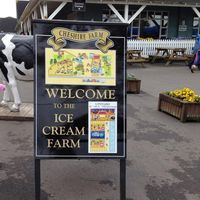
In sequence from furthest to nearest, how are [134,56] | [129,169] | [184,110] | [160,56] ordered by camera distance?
1. [160,56]
2. [134,56]
3. [184,110]
4. [129,169]

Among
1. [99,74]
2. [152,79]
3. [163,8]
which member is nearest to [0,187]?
[99,74]

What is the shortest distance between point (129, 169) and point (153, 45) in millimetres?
15188

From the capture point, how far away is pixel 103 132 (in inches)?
142

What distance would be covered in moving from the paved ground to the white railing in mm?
12097

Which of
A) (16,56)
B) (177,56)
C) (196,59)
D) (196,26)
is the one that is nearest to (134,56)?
(177,56)

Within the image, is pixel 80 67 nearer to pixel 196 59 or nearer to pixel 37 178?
pixel 37 178

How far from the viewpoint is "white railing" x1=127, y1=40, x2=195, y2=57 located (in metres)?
18.8

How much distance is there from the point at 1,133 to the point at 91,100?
9.98ft

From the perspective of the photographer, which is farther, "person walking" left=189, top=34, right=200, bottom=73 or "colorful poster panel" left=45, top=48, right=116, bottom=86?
"person walking" left=189, top=34, right=200, bottom=73

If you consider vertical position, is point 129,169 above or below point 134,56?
below

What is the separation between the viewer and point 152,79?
13.5 m

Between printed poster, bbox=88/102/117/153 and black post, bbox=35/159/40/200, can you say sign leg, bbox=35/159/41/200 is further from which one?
printed poster, bbox=88/102/117/153

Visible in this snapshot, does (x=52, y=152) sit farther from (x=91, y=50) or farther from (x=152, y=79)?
(x=152, y=79)

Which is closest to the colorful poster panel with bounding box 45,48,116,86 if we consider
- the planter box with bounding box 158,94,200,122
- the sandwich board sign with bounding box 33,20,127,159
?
the sandwich board sign with bounding box 33,20,127,159
